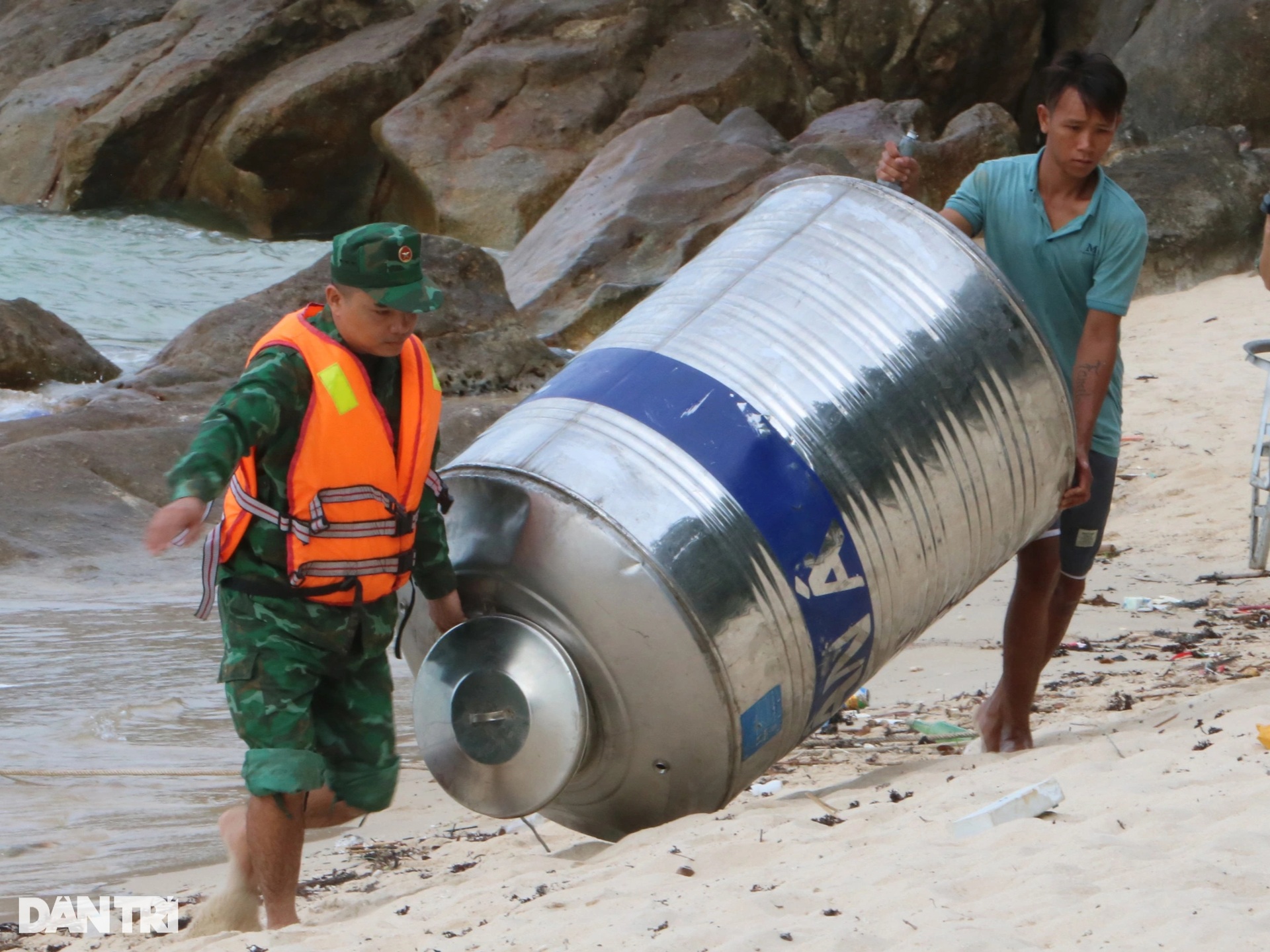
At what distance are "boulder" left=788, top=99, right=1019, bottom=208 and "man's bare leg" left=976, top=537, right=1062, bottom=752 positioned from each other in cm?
958

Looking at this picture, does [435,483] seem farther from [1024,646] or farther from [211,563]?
[1024,646]

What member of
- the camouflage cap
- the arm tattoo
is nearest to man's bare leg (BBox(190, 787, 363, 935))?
the camouflage cap

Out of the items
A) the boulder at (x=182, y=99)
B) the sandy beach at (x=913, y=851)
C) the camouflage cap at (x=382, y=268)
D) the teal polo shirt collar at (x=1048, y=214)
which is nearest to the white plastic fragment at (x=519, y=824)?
the sandy beach at (x=913, y=851)

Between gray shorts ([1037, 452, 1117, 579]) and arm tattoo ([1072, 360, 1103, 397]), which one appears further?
gray shorts ([1037, 452, 1117, 579])

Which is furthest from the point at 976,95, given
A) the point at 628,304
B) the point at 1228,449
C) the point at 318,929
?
the point at 318,929

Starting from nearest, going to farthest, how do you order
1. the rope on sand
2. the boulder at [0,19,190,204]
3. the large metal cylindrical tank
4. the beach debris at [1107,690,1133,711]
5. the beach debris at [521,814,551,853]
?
the large metal cylindrical tank → the beach debris at [521,814,551,853] → the beach debris at [1107,690,1133,711] → the rope on sand → the boulder at [0,19,190,204]

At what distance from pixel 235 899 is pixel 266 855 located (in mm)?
187

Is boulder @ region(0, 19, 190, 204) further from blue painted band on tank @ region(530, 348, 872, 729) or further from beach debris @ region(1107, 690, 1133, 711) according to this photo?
blue painted band on tank @ region(530, 348, 872, 729)

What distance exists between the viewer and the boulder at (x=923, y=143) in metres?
13.7

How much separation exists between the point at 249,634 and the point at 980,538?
1566 mm

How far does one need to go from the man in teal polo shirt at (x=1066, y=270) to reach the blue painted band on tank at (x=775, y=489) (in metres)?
0.74

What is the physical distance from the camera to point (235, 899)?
3.17 meters

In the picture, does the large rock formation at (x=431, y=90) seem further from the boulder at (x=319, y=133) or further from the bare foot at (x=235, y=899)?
the bare foot at (x=235, y=899)

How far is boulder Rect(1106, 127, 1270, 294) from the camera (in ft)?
38.0
